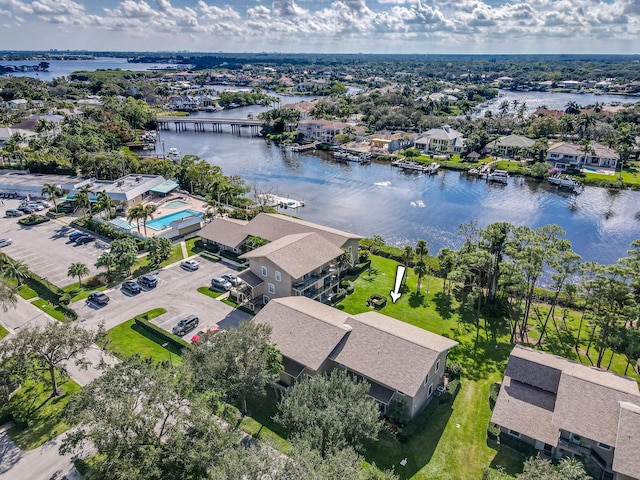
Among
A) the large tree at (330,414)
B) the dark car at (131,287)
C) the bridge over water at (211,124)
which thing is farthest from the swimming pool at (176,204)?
the bridge over water at (211,124)

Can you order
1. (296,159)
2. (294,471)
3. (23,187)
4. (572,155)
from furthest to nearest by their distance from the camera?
(296,159), (572,155), (23,187), (294,471)

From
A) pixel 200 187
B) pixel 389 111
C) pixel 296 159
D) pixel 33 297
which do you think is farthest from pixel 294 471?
pixel 389 111

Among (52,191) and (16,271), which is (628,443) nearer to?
(16,271)

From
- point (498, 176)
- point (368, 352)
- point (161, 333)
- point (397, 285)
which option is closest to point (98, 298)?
point (161, 333)

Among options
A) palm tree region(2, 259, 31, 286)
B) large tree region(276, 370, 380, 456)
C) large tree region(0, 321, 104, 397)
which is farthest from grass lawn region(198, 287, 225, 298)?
large tree region(276, 370, 380, 456)

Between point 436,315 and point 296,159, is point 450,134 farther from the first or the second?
point 436,315
